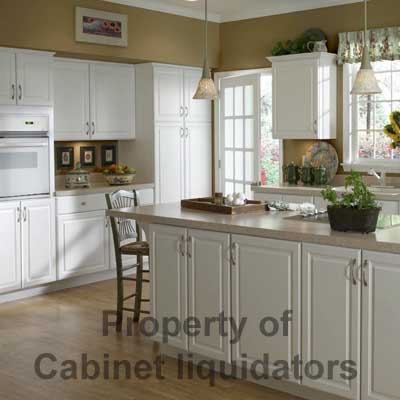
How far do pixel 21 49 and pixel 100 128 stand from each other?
1.32m

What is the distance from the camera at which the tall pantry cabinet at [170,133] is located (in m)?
7.23

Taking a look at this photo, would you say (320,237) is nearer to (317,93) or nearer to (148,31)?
(317,93)

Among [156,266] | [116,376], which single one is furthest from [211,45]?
[116,376]

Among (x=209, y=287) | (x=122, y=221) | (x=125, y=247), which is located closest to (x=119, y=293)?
(x=125, y=247)

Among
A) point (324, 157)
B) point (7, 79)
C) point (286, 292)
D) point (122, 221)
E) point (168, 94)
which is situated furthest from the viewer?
point (168, 94)

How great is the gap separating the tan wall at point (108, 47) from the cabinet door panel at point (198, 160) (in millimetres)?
740

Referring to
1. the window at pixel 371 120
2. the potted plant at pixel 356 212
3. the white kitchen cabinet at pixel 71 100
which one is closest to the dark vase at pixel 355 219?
the potted plant at pixel 356 212

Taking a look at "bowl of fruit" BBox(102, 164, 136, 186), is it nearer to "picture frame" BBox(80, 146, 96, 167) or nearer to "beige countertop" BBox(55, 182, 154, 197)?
"beige countertop" BBox(55, 182, 154, 197)

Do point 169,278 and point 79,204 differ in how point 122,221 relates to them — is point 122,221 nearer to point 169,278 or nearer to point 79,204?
point 169,278

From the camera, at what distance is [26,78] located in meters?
6.01

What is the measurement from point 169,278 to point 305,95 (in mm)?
2918

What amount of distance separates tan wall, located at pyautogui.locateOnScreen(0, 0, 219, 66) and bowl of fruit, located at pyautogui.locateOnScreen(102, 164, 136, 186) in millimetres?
1091

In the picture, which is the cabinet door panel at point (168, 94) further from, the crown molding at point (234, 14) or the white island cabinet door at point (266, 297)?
the white island cabinet door at point (266, 297)

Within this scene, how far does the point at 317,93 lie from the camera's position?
6.51 meters
